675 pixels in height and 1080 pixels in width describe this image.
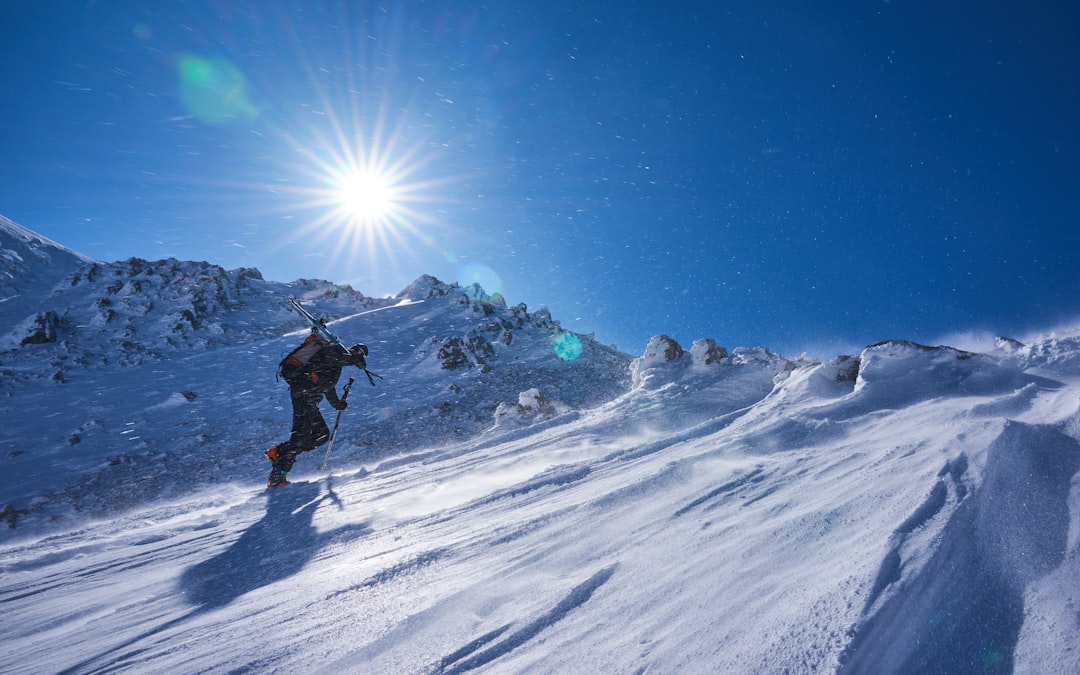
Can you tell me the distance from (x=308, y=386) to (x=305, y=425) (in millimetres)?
679

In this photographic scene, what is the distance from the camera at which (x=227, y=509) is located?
5.26 metres

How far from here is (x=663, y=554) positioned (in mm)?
2109

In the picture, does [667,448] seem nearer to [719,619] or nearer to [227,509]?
[719,619]

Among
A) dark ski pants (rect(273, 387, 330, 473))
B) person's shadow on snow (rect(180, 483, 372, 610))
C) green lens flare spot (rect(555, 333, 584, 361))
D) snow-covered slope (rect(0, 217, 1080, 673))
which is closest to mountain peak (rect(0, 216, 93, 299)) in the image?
green lens flare spot (rect(555, 333, 584, 361))

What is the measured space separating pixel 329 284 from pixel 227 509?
4276cm

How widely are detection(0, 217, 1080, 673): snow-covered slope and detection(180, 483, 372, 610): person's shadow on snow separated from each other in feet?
0.10

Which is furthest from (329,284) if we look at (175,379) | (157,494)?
(157,494)

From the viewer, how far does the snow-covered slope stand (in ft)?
4.44

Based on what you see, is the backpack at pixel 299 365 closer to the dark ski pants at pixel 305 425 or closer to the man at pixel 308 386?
the man at pixel 308 386

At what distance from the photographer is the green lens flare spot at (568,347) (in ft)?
86.2

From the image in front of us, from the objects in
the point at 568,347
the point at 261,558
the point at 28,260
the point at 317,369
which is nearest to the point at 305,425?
the point at 317,369

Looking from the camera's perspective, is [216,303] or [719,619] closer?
[719,619]

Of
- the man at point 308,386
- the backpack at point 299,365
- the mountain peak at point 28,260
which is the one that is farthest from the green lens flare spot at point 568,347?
the mountain peak at point 28,260

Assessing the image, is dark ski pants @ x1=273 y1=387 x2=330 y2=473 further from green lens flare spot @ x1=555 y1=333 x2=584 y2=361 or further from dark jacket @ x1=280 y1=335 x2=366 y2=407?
green lens flare spot @ x1=555 y1=333 x2=584 y2=361
